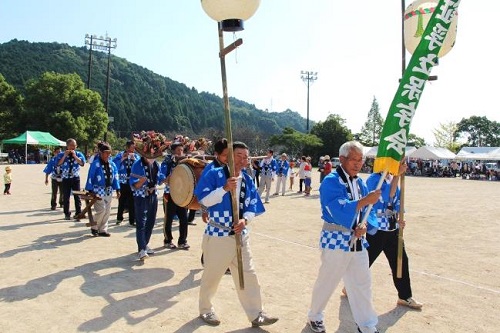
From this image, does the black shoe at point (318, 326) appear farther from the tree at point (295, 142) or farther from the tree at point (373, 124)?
the tree at point (373, 124)

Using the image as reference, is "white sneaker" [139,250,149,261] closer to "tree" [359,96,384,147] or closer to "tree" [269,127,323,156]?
"tree" [269,127,323,156]

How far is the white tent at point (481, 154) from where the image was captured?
3916 cm

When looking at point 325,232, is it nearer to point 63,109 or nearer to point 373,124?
point 63,109

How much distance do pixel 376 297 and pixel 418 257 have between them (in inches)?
102

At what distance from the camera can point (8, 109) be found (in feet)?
186

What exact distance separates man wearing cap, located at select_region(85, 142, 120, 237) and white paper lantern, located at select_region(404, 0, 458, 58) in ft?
20.3

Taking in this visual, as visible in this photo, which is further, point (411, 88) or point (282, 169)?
point (282, 169)

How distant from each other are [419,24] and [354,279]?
3.14m

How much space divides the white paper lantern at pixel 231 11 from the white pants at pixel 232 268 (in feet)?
7.31

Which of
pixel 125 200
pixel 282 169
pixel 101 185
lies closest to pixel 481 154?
pixel 282 169

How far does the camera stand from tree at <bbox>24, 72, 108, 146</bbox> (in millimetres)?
53500

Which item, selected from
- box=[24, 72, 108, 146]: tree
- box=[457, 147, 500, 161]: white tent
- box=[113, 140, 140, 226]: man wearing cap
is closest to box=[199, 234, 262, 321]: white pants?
box=[113, 140, 140, 226]: man wearing cap

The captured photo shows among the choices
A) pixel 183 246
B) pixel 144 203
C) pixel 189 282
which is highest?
pixel 144 203

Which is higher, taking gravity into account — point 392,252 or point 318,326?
point 392,252
